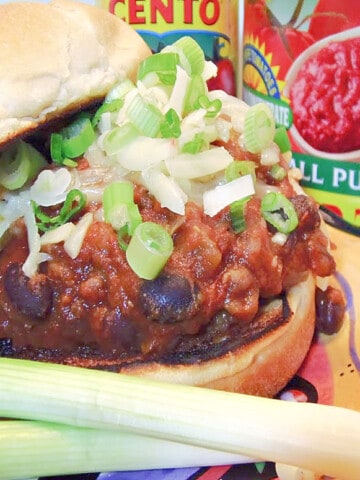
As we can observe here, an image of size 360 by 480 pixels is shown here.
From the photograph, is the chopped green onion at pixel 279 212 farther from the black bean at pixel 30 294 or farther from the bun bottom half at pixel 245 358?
the black bean at pixel 30 294

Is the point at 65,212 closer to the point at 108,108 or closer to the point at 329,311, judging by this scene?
the point at 108,108

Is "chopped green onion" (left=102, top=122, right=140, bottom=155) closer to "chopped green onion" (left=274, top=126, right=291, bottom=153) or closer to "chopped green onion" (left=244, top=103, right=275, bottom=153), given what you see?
"chopped green onion" (left=244, top=103, right=275, bottom=153)

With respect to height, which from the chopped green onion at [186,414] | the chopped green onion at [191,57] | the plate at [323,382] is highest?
the chopped green onion at [191,57]

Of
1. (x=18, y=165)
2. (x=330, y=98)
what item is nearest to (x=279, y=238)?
(x=18, y=165)

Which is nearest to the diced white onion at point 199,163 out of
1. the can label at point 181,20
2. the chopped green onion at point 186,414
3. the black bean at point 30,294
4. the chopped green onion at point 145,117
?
the chopped green onion at point 145,117

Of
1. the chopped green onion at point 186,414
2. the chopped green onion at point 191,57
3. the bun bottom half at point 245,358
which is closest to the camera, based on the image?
the chopped green onion at point 186,414

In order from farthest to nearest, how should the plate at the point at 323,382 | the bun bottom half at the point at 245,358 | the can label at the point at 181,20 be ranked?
the can label at the point at 181,20, the bun bottom half at the point at 245,358, the plate at the point at 323,382

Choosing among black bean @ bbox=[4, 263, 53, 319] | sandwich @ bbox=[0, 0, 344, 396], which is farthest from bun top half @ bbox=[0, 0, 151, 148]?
black bean @ bbox=[4, 263, 53, 319]

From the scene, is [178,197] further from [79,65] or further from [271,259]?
[79,65]
